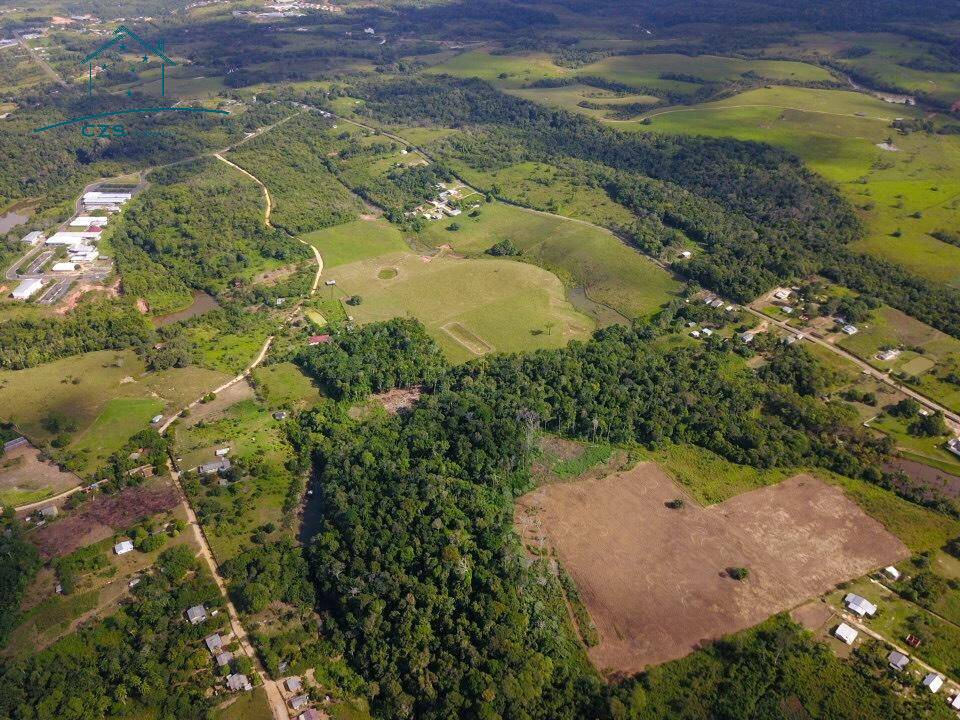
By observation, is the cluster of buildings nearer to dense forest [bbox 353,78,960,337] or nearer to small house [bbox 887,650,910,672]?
dense forest [bbox 353,78,960,337]

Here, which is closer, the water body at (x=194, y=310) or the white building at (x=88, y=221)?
the water body at (x=194, y=310)

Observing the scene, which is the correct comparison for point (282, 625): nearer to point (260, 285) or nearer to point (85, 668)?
point (85, 668)

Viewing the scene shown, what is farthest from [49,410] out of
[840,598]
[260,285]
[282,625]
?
[840,598]

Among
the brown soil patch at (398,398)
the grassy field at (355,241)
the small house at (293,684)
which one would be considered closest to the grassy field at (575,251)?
the grassy field at (355,241)

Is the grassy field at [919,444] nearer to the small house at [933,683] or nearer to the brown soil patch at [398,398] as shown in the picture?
the small house at [933,683]

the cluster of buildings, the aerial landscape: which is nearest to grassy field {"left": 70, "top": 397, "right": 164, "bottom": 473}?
the aerial landscape
